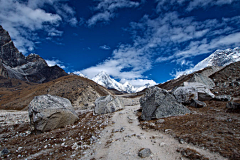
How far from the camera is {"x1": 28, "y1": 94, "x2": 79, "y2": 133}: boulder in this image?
15391 mm

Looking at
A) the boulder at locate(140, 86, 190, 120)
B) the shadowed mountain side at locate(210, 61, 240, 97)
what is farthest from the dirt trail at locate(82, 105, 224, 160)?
the shadowed mountain side at locate(210, 61, 240, 97)

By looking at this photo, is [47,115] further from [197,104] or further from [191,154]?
[197,104]

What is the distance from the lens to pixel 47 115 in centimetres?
1573

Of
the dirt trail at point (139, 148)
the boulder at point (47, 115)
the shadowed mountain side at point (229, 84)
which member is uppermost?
the shadowed mountain side at point (229, 84)

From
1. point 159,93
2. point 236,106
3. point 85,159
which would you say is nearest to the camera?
point 85,159

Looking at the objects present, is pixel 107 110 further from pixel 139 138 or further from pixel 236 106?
pixel 236 106

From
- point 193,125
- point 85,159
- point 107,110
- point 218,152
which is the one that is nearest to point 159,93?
point 193,125

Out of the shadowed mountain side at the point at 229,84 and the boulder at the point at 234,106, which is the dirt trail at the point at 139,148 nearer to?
the boulder at the point at 234,106

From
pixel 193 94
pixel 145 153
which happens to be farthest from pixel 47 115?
pixel 193 94

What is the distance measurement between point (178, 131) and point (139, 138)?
3.25 m

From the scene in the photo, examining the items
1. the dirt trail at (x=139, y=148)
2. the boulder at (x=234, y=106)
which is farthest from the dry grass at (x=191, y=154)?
the boulder at (x=234, y=106)

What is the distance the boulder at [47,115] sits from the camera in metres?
15.4

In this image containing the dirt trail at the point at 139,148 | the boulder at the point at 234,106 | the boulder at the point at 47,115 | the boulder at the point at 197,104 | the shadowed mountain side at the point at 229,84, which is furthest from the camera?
the shadowed mountain side at the point at 229,84

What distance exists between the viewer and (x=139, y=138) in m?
9.44
